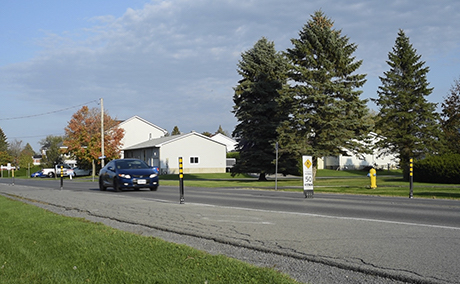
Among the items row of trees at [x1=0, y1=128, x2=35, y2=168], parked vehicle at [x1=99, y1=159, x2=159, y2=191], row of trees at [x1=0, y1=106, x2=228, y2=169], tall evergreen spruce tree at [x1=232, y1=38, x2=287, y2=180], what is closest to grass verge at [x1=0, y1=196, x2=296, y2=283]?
parked vehicle at [x1=99, y1=159, x2=159, y2=191]

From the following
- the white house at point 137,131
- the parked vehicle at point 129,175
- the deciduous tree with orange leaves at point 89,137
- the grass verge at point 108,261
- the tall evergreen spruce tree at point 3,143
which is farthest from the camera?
the tall evergreen spruce tree at point 3,143

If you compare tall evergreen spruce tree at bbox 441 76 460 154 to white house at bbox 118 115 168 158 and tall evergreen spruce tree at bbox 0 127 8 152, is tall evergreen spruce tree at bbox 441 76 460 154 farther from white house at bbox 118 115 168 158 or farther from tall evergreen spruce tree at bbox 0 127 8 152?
tall evergreen spruce tree at bbox 0 127 8 152

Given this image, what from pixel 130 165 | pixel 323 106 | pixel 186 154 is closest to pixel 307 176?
pixel 130 165

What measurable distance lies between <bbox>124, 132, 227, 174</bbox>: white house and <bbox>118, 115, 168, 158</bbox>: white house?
971 cm

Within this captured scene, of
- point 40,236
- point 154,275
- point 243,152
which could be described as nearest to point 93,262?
point 154,275

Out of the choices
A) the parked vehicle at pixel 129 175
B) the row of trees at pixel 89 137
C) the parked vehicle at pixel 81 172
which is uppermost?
the row of trees at pixel 89 137

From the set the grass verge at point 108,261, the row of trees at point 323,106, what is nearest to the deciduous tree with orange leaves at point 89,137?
the row of trees at point 323,106

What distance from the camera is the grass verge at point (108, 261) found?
5.30 metres

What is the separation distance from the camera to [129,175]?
2225cm

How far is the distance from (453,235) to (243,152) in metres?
35.5

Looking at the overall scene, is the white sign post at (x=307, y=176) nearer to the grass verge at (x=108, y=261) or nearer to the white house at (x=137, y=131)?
the grass verge at (x=108, y=261)

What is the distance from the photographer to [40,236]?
855 cm

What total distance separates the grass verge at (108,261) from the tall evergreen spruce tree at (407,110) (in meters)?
39.0

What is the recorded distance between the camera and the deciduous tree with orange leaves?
66.1 meters
